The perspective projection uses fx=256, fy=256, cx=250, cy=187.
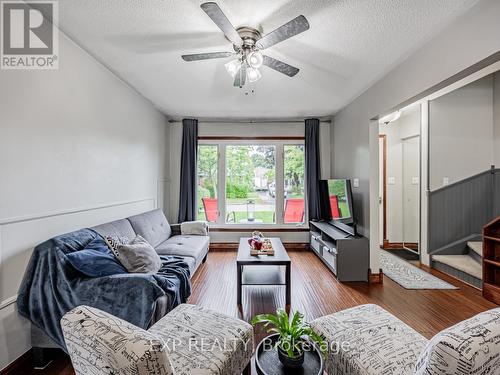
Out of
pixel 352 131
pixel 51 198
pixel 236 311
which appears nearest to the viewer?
pixel 51 198

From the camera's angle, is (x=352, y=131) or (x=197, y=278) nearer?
(x=197, y=278)

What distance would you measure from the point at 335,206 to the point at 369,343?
2764mm

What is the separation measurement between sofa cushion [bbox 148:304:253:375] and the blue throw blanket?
30 cm

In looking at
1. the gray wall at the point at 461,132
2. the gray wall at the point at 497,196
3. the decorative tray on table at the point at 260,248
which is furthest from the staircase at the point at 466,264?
the decorative tray on table at the point at 260,248

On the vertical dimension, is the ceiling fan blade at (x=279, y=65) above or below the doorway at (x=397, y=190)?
Answer: above

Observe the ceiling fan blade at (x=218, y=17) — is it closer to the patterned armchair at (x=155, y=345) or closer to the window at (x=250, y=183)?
the patterned armchair at (x=155, y=345)

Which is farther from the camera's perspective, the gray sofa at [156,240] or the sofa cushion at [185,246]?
the sofa cushion at [185,246]

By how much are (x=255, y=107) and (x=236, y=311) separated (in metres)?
3.15

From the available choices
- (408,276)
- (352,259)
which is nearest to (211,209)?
(352,259)

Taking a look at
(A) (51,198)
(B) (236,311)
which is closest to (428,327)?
(B) (236,311)

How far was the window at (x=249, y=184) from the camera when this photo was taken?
517 centimetres

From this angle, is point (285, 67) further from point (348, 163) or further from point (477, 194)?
point (477, 194)

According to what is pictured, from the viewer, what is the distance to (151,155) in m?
4.30

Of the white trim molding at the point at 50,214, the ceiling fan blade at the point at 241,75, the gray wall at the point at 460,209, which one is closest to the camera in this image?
the white trim molding at the point at 50,214
